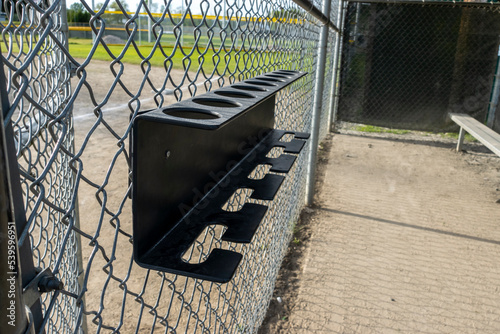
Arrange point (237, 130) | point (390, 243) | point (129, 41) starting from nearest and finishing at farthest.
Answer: point (129, 41) < point (237, 130) < point (390, 243)

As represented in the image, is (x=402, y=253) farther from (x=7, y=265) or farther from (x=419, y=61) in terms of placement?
(x=419, y=61)

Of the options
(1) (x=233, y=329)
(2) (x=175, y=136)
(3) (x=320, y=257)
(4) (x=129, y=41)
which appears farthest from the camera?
(3) (x=320, y=257)

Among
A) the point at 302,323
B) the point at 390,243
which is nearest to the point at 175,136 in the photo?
the point at 302,323

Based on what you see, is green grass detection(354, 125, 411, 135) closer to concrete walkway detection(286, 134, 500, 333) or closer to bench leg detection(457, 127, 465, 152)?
bench leg detection(457, 127, 465, 152)

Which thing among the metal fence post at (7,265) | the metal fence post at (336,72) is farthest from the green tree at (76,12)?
the metal fence post at (336,72)

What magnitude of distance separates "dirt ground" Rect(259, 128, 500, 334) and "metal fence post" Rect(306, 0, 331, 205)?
0.29 metres

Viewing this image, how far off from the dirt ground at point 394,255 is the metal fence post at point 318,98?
0.96ft

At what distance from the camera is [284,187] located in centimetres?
318

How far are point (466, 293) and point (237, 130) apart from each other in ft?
7.79

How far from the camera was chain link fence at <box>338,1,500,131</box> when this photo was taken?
7617 mm

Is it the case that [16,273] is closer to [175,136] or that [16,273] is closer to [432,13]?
[175,136]

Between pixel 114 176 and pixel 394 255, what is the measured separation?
3379 millimetres

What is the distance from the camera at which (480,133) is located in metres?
6.01

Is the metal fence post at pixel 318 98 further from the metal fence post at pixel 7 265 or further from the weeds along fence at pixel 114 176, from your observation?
the metal fence post at pixel 7 265
